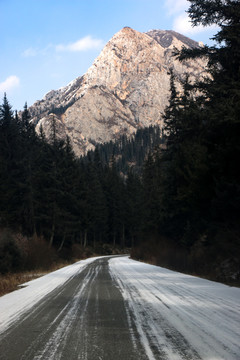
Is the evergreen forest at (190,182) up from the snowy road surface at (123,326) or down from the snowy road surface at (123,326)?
up

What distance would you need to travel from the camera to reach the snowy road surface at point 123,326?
454 centimetres

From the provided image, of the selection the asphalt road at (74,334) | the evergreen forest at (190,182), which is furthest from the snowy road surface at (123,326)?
the evergreen forest at (190,182)

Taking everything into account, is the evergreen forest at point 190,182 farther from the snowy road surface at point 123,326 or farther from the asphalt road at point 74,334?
the asphalt road at point 74,334

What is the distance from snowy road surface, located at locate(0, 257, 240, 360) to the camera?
454 cm

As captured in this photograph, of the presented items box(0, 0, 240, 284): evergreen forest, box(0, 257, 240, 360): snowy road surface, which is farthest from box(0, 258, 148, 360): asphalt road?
box(0, 0, 240, 284): evergreen forest

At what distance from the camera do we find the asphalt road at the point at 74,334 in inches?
178

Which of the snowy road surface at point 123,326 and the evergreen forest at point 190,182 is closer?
the snowy road surface at point 123,326

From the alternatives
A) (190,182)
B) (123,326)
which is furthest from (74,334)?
(190,182)

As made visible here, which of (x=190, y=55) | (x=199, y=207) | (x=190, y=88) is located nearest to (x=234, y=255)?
(x=199, y=207)

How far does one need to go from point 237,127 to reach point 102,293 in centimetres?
846

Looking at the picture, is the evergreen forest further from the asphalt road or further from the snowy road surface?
the asphalt road

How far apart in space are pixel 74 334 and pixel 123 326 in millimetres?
958

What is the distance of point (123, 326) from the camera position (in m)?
6.05

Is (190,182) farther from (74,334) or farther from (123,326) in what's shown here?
(74,334)
